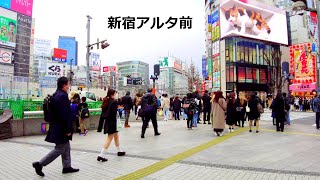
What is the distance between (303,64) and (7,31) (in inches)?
2151

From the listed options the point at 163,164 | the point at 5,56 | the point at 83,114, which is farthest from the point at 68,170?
the point at 5,56

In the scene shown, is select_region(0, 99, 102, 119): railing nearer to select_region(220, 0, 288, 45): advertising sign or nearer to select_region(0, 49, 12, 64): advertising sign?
select_region(220, 0, 288, 45): advertising sign

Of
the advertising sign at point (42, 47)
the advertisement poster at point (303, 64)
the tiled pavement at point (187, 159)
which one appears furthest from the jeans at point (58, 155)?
the advertising sign at point (42, 47)

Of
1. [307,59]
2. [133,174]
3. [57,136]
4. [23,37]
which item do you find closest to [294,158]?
[133,174]

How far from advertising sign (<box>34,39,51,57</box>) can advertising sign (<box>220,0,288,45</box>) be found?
6607 cm

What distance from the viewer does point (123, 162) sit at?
6145 mm

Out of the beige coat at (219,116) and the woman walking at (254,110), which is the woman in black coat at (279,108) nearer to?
the woman walking at (254,110)

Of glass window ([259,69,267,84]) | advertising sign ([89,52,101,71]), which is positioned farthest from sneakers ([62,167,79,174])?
advertising sign ([89,52,101,71])

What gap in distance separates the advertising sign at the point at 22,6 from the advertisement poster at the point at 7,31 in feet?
9.95

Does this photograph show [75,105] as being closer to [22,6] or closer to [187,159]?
[187,159]

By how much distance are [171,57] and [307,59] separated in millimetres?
76110

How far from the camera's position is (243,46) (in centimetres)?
A: 4803

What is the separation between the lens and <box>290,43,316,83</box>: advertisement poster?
133 ft

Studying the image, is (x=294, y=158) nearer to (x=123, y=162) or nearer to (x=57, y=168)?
(x=123, y=162)
